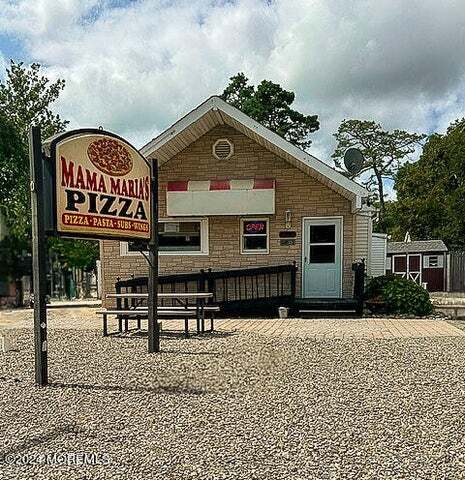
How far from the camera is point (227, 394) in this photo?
4992mm

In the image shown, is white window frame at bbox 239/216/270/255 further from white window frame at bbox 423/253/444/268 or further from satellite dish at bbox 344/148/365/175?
white window frame at bbox 423/253/444/268

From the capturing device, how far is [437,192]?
105 feet

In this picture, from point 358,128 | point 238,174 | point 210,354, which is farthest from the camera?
point 358,128

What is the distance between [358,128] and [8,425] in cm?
3796

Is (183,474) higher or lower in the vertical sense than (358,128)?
lower

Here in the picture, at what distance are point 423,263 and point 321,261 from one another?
16023mm

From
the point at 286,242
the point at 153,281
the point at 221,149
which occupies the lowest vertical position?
the point at 153,281

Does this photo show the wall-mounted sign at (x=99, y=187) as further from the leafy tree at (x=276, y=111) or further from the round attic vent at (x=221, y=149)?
the leafy tree at (x=276, y=111)

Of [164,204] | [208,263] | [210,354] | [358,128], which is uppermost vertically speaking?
[358,128]

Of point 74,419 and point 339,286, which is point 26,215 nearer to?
point 74,419

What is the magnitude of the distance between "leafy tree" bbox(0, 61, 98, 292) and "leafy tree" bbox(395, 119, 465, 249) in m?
31.9

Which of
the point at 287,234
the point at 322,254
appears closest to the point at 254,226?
the point at 287,234

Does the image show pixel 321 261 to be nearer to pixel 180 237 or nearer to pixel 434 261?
pixel 180 237

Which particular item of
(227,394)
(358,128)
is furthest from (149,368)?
(358,128)
